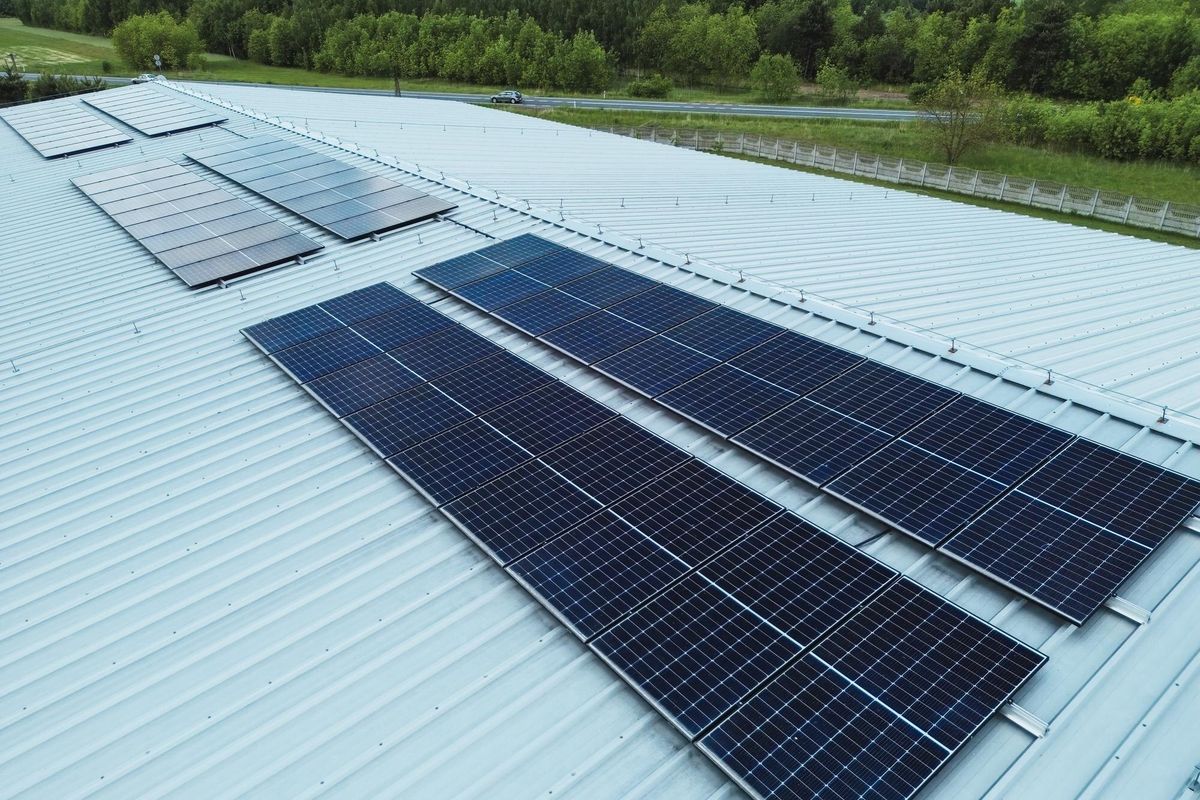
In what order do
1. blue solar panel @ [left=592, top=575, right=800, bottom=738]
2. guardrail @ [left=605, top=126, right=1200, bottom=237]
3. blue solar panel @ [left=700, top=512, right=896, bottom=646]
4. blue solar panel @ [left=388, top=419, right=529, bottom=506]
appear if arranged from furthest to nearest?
1. guardrail @ [left=605, top=126, right=1200, bottom=237]
2. blue solar panel @ [left=388, top=419, right=529, bottom=506]
3. blue solar panel @ [left=700, top=512, right=896, bottom=646]
4. blue solar panel @ [left=592, top=575, right=800, bottom=738]

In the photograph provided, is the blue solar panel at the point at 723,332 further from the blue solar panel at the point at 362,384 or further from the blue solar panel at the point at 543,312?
the blue solar panel at the point at 362,384

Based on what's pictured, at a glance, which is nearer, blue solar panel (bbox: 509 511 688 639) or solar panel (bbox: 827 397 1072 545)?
blue solar panel (bbox: 509 511 688 639)

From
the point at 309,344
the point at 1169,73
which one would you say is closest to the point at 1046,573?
the point at 309,344

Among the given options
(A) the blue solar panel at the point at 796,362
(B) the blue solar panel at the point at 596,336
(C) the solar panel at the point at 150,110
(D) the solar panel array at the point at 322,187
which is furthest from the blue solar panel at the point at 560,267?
(C) the solar panel at the point at 150,110

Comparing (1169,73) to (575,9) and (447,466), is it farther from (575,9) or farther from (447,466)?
(447,466)

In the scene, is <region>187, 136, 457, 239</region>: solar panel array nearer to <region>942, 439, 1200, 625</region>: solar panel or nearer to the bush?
<region>942, 439, 1200, 625</region>: solar panel

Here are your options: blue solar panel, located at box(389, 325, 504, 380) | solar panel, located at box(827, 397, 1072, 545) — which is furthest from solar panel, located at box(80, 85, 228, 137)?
solar panel, located at box(827, 397, 1072, 545)
